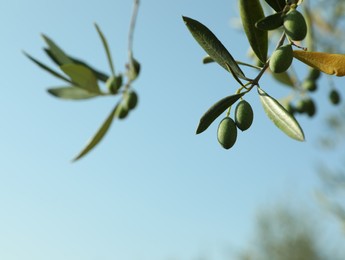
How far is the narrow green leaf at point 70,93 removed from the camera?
4.89 feet

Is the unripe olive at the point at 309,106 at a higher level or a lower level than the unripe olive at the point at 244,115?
higher

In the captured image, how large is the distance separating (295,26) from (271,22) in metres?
0.04

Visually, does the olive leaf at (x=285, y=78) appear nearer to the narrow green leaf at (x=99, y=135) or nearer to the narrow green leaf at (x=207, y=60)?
the narrow green leaf at (x=99, y=135)

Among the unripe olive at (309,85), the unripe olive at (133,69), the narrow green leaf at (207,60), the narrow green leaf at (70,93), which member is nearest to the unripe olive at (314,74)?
the unripe olive at (309,85)

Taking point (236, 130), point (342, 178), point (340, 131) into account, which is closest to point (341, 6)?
point (236, 130)

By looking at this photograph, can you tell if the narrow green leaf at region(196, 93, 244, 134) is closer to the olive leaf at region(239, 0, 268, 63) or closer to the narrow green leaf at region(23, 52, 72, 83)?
the olive leaf at region(239, 0, 268, 63)

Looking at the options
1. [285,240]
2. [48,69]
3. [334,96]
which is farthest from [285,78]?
[285,240]

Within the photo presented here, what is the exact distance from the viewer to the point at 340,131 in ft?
36.0

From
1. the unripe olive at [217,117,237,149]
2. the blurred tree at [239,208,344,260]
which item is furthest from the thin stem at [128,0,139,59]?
the blurred tree at [239,208,344,260]

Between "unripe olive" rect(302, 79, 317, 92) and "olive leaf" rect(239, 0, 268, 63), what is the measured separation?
852mm

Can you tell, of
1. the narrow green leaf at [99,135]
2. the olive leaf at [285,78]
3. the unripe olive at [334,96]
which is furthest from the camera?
the unripe olive at [334,96]

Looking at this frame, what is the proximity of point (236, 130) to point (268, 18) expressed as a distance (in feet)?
0.57

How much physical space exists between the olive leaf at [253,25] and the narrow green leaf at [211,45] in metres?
0.04

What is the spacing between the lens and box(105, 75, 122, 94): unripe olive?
1.51m
